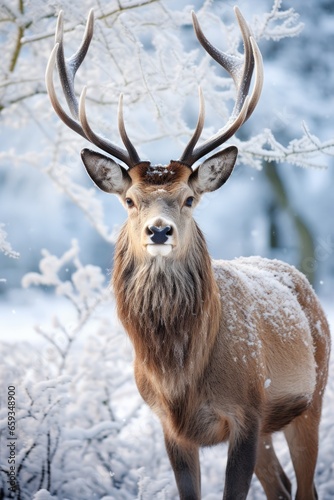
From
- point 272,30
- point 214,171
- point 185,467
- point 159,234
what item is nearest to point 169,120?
point 272,30

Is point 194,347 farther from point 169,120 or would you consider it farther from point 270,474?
point 169,120

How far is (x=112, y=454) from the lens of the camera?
5078 millimetres

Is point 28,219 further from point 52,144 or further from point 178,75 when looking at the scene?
point 178,75

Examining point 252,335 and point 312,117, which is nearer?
point 252,335

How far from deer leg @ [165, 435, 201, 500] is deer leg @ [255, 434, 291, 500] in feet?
2.44

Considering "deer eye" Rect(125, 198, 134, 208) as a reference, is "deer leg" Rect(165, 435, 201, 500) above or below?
below

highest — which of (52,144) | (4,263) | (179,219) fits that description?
(4,263)

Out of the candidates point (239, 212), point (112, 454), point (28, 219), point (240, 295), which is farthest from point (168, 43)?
point (28, 219)

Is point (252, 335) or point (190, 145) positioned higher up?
point (190, 145)

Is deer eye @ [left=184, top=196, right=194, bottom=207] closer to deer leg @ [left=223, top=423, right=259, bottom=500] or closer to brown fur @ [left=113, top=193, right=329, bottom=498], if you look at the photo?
brown fur @ [left=113, top=193, right=329, bottom=498]

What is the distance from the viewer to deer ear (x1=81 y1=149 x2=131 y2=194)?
342cm

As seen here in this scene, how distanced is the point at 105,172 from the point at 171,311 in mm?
711

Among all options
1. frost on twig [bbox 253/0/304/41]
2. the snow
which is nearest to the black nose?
the snow

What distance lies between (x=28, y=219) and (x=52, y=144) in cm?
587
